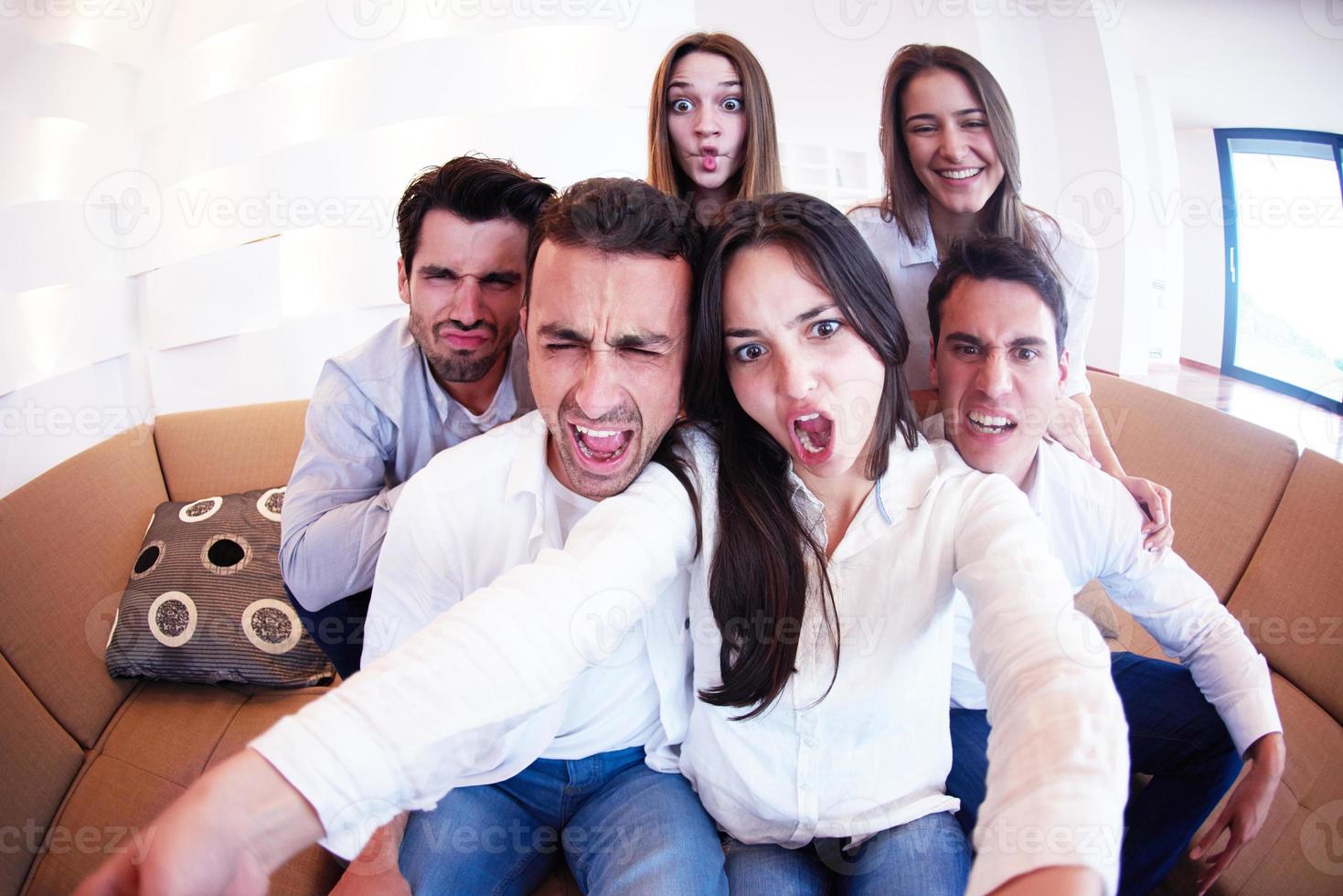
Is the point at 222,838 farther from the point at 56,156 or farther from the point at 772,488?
the point at 56,156

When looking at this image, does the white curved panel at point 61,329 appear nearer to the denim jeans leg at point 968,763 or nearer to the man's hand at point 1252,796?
the denim jeans leg at point 968,763

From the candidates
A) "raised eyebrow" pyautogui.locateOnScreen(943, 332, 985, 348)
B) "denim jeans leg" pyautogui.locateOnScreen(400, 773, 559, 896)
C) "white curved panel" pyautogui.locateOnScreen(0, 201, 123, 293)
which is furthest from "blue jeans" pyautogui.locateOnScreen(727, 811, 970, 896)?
"white curved panel" pyautogui.locateOnScreen(0, 201, 123, 293)

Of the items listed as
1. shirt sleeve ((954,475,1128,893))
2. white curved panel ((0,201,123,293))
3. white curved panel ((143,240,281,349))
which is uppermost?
white curved panel ((0,201,123,293))

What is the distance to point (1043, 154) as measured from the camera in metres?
2.28

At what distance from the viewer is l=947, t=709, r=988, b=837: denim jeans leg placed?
1.24 meters

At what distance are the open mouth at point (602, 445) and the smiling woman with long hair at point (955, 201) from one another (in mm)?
692

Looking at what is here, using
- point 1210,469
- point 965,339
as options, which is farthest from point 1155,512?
point 1210,469

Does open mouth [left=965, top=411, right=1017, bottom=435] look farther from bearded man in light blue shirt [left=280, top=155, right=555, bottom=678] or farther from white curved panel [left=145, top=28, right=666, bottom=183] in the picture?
white curved panel [left=145, top=28, right=666, bottom=183]

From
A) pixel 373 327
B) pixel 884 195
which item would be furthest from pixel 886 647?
pixel 373 327

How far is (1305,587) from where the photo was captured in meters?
1.62

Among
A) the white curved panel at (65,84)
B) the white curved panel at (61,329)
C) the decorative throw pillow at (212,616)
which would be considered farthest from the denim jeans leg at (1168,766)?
the white curved panel at (65,84)

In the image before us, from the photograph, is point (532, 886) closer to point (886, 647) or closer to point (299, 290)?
point (886, 647)

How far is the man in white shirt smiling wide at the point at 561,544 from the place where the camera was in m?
1.09

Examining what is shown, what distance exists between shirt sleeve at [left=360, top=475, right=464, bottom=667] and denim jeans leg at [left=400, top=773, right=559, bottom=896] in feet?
0.84
